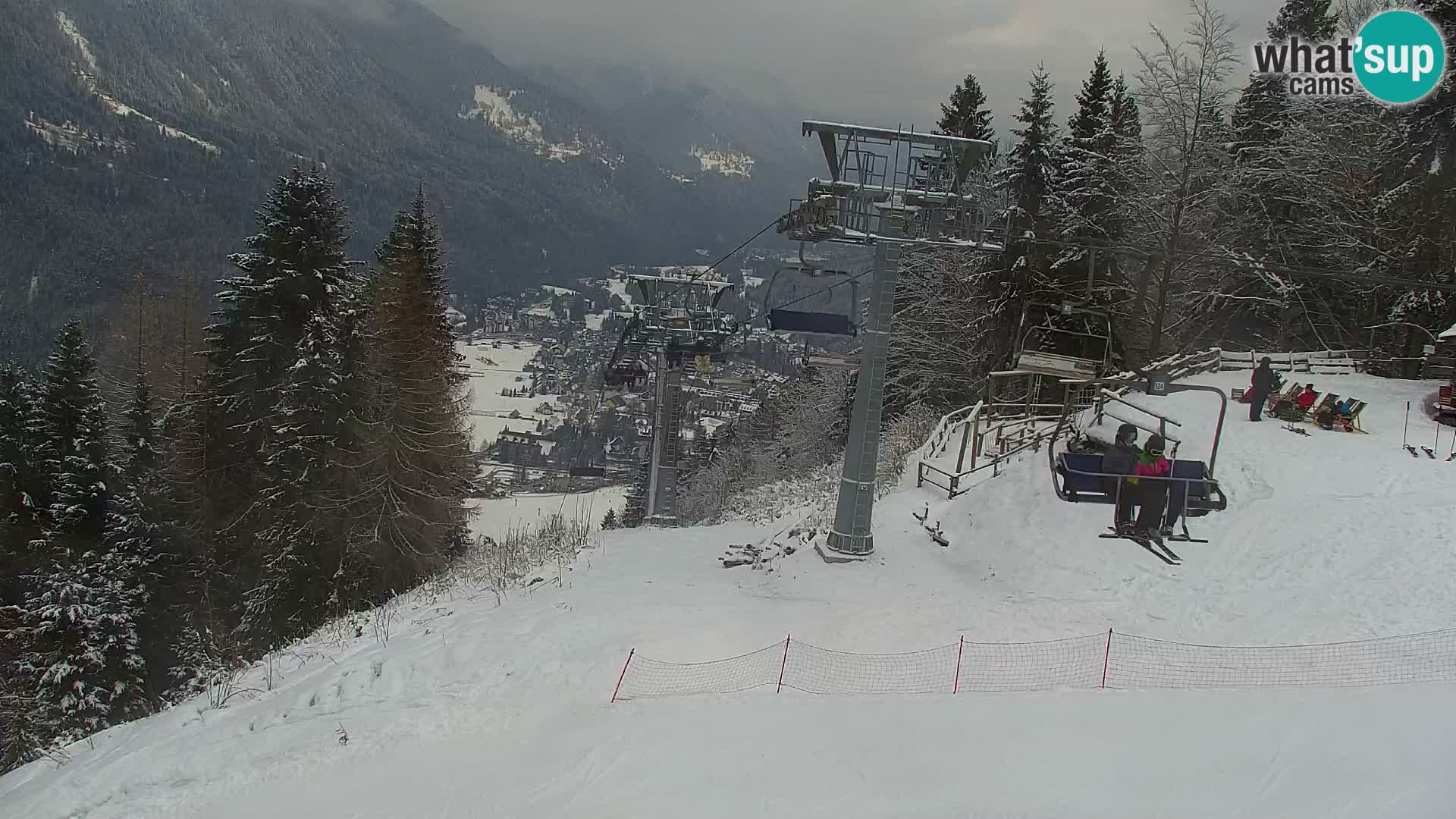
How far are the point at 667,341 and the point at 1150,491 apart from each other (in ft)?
51.8

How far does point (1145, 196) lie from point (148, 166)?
6700 inches

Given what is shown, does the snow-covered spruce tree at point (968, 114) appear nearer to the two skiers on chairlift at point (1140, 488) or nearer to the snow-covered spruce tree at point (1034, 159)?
the snow-covered spruce tree at point (1034, 159)

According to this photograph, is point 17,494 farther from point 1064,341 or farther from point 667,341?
point 1064,341

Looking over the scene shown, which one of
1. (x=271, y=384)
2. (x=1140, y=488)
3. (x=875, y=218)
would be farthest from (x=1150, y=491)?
(x=271, y=384)

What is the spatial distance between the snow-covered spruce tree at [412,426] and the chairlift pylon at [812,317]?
10.7 meters

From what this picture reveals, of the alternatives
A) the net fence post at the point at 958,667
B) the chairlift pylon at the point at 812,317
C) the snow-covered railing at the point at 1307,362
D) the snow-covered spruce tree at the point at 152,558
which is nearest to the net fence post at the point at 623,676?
the net fence post at the point at 958,667

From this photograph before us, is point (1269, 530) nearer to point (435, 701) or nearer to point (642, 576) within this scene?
point (642, 576)

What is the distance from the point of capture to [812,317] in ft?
63.8

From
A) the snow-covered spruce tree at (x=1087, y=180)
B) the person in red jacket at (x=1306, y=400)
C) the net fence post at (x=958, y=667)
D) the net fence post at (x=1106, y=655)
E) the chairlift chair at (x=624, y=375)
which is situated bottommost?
the net fence post at (x=958, y=667)

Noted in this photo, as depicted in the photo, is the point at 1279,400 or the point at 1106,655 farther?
the point at 1279,400

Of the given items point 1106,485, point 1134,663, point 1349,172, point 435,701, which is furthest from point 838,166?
point 1349,172

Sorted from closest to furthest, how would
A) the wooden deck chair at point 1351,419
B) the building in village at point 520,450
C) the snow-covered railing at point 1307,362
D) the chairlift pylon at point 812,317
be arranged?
the chairlift pylon at point 812,317
the wooden deck chair at point 1351,419
the snow-covered railing at point 1307,362
the building in village at point 520,450

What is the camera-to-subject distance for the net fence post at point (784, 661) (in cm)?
1069

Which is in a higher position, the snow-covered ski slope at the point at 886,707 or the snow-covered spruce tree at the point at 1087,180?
the snow-covered spruce tree at the point at 1087,180
